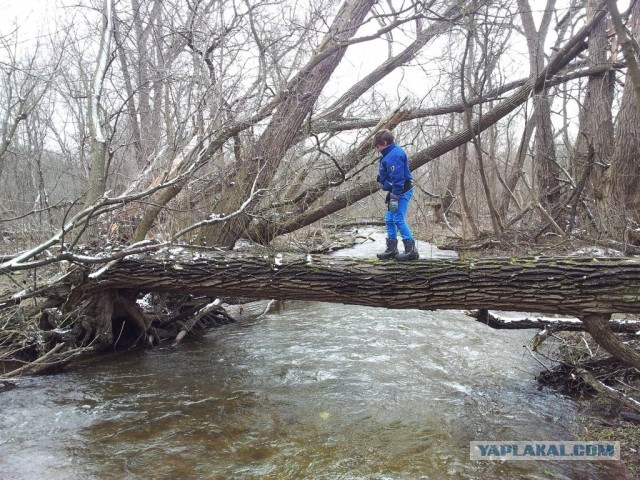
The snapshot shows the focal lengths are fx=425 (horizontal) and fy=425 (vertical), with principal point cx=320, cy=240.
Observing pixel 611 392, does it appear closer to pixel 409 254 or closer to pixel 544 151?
pixel 409 254

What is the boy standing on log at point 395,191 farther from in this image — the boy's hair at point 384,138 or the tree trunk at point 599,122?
the tree trunk at point 599,122

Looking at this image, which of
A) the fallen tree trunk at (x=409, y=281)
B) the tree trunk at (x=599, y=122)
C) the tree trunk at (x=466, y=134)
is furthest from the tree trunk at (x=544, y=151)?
the fallen tree trunk at (x=409, y=281)

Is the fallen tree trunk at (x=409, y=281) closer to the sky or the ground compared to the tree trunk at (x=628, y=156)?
closer to the ground

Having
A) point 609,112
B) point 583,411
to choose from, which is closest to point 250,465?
point 583,411

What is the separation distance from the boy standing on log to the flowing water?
1.57 meters

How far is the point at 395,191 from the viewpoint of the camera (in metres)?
5.05

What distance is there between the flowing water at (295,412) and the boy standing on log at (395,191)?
1.57 m

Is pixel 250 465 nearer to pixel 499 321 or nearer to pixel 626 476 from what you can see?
pixel 626 476

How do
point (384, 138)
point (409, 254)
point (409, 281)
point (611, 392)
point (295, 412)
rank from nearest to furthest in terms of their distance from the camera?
point (611, 392)
point (295, 412)
point (409, 281)
point (409, 254)
point (384, 138)

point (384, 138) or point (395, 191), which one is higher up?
point (384, 138)

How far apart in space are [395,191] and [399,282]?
3.75 ft

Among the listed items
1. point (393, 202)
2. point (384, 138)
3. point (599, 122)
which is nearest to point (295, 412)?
point (393, 202)

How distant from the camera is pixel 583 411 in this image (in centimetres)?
423

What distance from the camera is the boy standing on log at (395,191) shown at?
4961 mm
